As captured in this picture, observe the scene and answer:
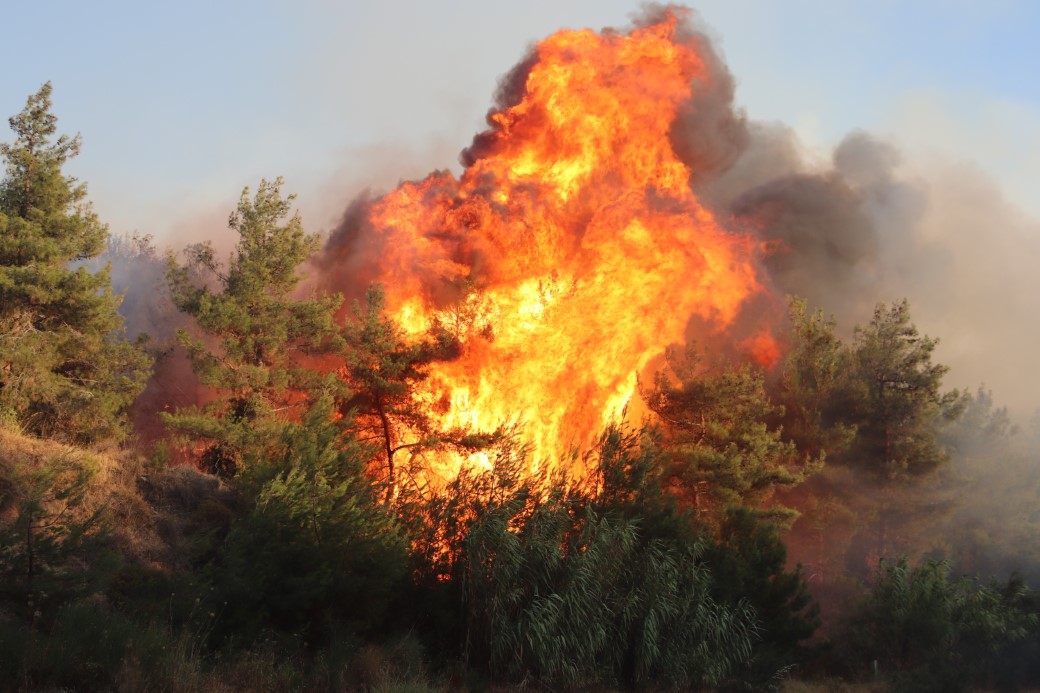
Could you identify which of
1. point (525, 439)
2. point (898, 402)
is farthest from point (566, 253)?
point (898, 402)

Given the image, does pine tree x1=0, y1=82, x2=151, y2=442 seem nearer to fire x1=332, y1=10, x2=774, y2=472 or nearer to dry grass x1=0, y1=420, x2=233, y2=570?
dry grass x1=0, y1=420, x2=233, y2=570

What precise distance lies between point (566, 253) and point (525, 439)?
8204 mm

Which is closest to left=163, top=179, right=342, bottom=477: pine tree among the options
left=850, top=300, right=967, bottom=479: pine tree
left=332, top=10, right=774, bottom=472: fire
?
left=332, top=10, right=774, bottom=472: fire

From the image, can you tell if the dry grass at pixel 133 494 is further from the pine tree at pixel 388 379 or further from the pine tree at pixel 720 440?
the pine tree at pixel 720 440

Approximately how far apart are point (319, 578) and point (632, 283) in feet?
71.0

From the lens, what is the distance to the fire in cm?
3700

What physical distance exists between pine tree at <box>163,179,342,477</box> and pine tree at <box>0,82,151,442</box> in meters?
2.56

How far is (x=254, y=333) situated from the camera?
3338cm

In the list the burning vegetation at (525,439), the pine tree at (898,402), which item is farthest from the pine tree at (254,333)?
the pine tree at (898,402)

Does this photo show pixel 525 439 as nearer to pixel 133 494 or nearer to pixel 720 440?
pixel 720 440

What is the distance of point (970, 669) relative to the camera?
28016 millimetres

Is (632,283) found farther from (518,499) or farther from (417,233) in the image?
(518,499)

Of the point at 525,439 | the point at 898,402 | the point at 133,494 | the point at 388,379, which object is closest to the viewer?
the point at 133,494

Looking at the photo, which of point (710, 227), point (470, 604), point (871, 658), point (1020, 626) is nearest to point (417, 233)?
point (710, 227)
